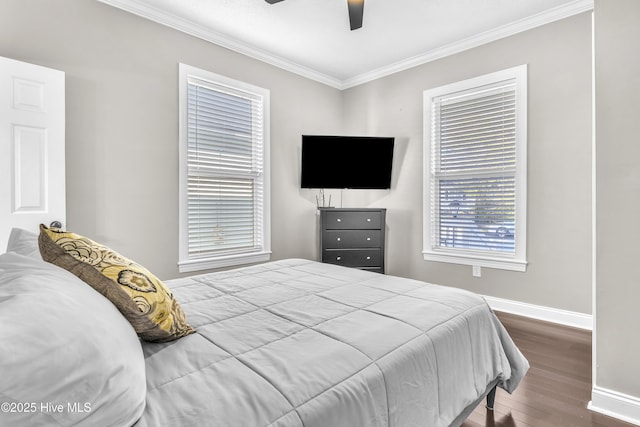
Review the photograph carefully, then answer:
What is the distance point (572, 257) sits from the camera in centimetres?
296

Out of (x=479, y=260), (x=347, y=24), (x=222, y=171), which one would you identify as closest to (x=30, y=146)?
(x=222, y=171)

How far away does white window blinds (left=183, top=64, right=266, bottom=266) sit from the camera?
3.30 m

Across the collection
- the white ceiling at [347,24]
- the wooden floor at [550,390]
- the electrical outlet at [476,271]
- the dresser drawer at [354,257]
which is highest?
the white ceiling at [347,24]

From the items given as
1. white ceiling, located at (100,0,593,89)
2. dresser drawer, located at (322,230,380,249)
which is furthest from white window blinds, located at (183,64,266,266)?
dresser drawer, located at (322,230,380,249)

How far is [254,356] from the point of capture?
1035 mm

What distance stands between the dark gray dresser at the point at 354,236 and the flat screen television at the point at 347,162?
0.38 m

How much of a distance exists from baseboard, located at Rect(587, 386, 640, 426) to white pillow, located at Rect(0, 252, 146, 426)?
223 centimetres

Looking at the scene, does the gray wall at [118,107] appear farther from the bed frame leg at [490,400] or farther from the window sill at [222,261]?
the bed frame leg at [490,400]

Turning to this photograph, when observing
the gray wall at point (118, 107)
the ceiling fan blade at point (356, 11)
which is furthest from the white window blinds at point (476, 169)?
the gray wall at point (118, 107)

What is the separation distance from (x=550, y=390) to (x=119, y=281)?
2397 millimetres

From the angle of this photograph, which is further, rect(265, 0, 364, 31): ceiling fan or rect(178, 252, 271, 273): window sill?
rect(178, 252, 271, 273): window sill

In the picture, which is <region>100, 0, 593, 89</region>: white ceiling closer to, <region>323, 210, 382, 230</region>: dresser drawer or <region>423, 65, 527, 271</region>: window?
<region>423, 65, 527, 271</region>: window

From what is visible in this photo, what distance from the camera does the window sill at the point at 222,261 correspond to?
3.22 m

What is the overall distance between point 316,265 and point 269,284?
24.2 inches
